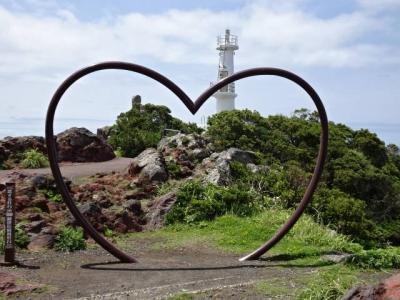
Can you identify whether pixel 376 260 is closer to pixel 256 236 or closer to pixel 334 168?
pixel 256 236

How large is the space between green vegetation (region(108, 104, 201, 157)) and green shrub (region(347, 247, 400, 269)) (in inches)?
624

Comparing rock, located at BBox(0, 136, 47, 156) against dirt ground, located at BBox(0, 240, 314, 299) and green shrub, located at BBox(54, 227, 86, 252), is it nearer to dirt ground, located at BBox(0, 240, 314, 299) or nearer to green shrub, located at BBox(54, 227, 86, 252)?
green shrub, located at BBox(54, 227, 86, 252)

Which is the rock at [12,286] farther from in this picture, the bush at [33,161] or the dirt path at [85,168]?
the bush at [33,161]

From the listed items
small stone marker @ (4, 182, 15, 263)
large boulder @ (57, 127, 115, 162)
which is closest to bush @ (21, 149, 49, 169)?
large boulder @ (57, 127, 115, 162)

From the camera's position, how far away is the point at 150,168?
15.4 metres

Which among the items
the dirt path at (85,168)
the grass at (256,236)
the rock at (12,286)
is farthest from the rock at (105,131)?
the rock at (12,286)

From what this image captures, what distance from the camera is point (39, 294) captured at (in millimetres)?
7184

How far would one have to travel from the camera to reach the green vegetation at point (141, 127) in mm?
24844

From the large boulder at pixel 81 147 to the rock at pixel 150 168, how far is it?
6355 mm

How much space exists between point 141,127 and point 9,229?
18233 millimetres

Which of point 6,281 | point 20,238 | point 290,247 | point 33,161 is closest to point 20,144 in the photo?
Result: point 33,161

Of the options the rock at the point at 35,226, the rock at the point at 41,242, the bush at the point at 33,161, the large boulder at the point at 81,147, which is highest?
the large boulder at the point at 81,147

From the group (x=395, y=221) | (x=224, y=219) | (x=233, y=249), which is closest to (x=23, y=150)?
(x=224, y=219)

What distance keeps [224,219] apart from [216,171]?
2496 millimetres
